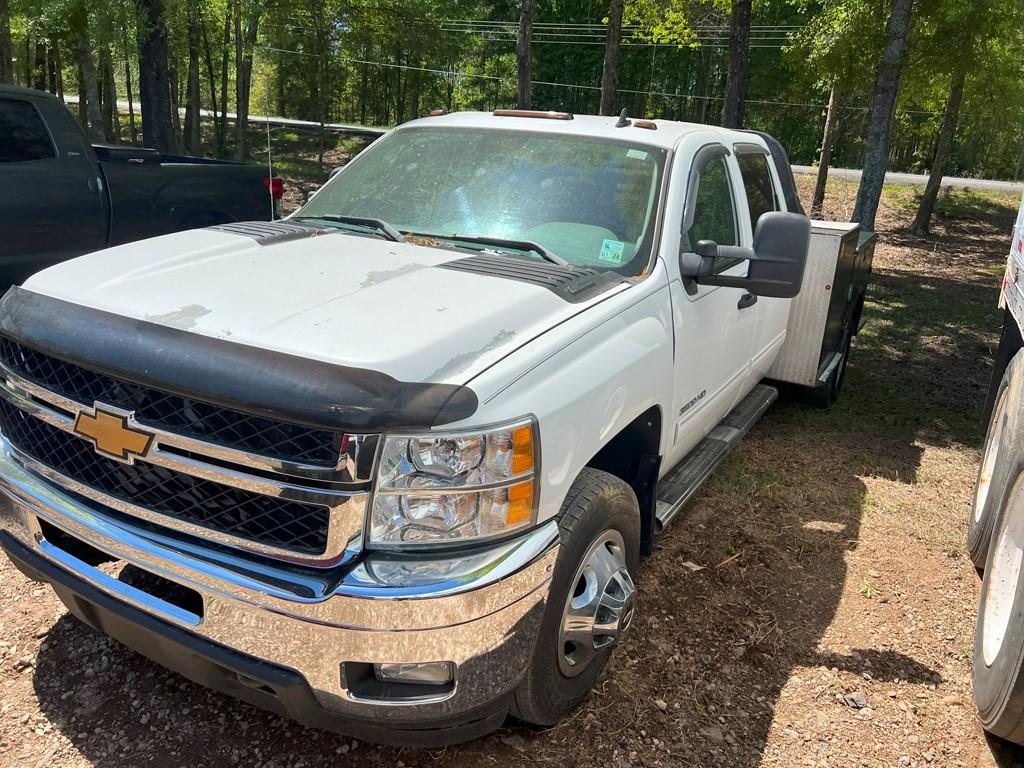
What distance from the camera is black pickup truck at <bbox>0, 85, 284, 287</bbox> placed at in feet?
20.0

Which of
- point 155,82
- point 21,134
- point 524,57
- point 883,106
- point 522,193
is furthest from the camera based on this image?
point 524,57

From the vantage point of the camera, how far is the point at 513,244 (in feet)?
10.8

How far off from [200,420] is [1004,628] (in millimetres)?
2749

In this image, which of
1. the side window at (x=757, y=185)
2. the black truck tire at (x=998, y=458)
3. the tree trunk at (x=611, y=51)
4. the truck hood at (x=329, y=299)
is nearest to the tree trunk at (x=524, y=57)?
the tree trunk at (x=611, y=51)

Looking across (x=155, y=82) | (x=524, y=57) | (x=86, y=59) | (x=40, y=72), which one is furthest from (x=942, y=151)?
(x=40, y=72)

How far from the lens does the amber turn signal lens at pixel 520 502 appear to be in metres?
2.21

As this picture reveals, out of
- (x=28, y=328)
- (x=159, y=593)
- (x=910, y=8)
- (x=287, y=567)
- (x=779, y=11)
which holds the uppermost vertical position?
(x=779, y=11)

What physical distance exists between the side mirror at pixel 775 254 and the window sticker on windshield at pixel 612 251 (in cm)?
32

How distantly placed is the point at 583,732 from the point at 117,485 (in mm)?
1726

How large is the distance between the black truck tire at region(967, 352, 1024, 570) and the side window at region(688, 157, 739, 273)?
1.34 m

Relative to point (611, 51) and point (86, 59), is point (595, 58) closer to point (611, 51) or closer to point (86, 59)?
point (611, 51)

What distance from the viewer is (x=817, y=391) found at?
6.46m

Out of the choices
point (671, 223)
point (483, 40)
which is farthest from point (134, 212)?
point (483, 40)

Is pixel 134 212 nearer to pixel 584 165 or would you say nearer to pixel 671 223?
pixel 584 165
